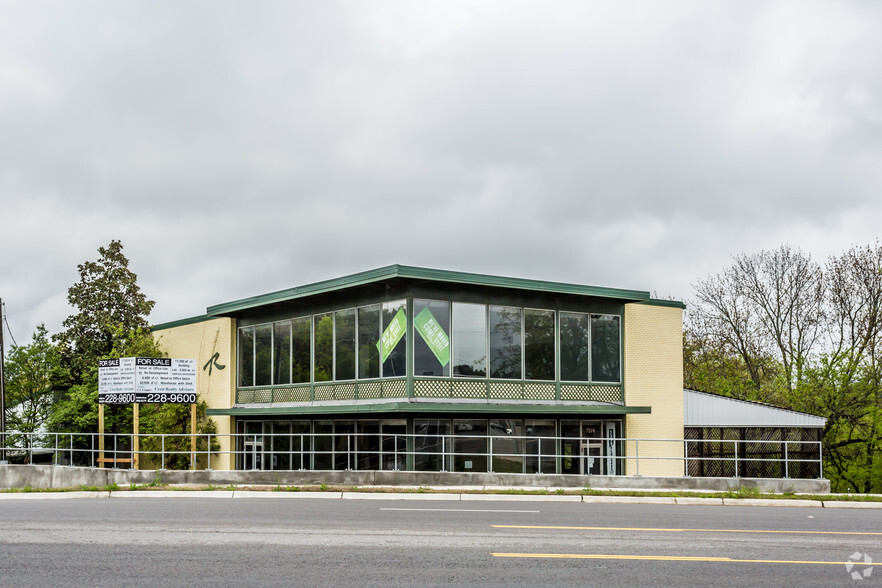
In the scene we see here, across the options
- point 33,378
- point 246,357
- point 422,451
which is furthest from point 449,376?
point 33,378

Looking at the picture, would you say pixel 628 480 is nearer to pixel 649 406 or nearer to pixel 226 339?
pixel 649 406

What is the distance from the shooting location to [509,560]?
10906mm

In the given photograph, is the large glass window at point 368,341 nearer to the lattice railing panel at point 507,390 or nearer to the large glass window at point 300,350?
the large glass window at point 300,350

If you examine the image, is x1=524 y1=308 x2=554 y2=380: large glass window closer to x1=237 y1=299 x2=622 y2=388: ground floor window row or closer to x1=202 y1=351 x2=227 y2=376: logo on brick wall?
x1=237 y1=299 x2=622 y2=388: ground floor window row

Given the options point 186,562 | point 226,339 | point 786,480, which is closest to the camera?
point 186,562

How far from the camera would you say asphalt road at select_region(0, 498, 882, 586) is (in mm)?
9812

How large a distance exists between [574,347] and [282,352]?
1031 cm

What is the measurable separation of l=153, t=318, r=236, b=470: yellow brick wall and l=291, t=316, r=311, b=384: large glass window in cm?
367

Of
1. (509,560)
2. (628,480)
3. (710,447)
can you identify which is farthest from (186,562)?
(710,447)

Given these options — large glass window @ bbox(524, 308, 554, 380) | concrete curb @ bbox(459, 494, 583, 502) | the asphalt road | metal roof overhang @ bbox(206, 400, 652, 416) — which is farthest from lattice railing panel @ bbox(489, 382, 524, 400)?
the asphalt road

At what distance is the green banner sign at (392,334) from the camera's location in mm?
27406

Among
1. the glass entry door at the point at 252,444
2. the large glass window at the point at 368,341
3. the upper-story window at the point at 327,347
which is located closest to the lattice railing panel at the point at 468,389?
the upper-story window at the point at 327,347

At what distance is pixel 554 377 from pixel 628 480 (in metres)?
6.77

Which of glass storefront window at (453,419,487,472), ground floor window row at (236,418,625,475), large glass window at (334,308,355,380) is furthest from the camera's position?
large glass window at (334,308,355,380)
